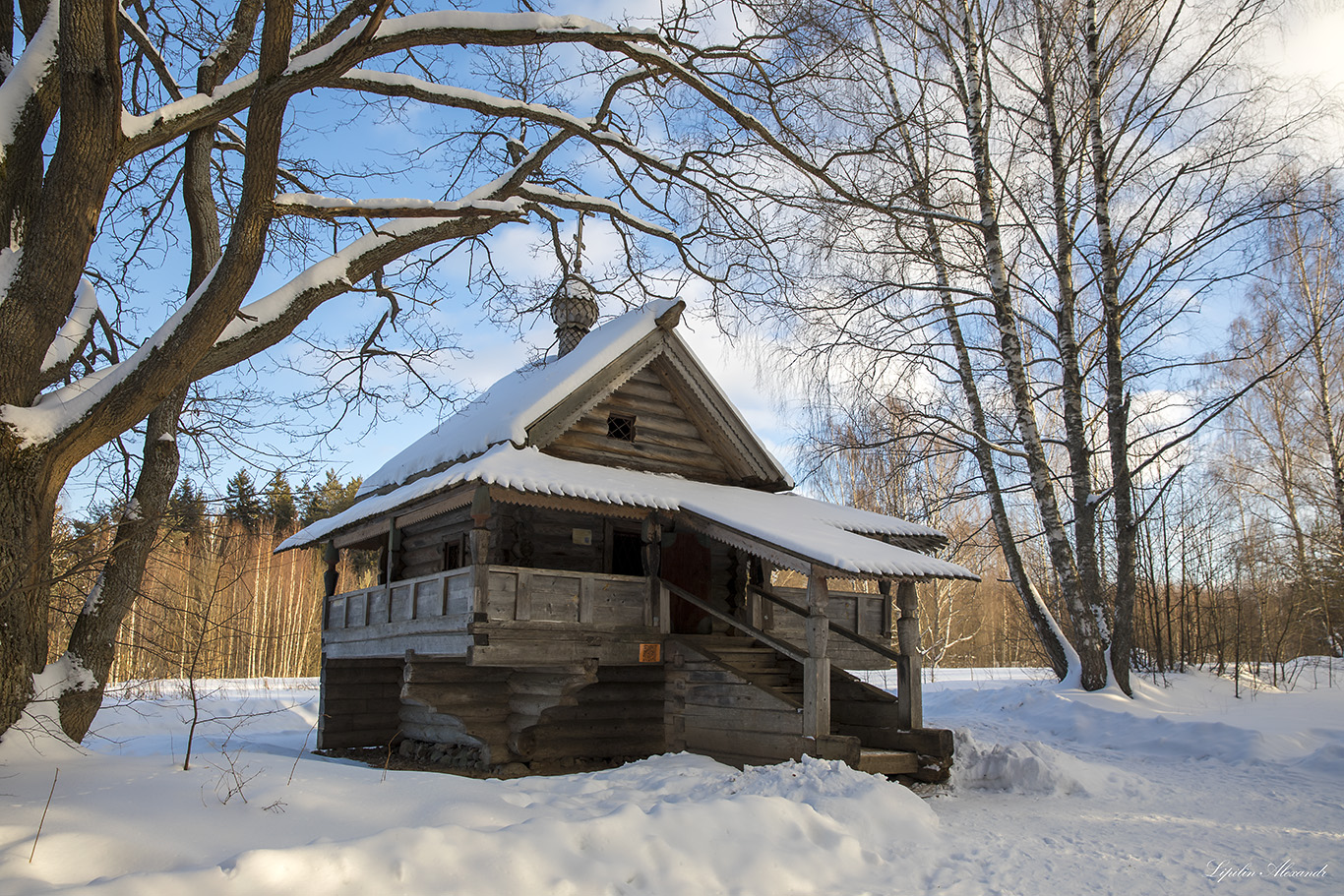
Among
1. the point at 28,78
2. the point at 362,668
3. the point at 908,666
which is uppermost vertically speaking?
the point at 28,78

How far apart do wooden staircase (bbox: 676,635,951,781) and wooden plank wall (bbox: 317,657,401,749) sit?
678 centimetres

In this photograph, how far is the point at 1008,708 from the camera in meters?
15.4

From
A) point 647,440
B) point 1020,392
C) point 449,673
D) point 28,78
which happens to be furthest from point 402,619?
point 1020,392

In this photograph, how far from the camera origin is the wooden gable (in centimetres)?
1287

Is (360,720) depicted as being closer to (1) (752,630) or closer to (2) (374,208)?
(1) (752,630)

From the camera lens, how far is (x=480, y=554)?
10.7 m

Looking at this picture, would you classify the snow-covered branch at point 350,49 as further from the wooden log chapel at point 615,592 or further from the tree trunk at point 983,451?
the tree trunk at point 983,451

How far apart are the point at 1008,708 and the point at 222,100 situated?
14.7 m

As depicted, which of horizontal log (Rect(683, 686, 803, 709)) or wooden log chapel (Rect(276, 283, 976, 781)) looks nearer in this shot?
wooden log chapel (Rect(276, 283, 976, 781))

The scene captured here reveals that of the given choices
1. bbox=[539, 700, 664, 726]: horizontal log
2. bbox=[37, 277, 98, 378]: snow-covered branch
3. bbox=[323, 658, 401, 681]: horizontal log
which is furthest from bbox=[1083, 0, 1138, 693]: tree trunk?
bbox=[37, 277, 98, 378]: snow-covered branch

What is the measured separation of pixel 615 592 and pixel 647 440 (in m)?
2.75

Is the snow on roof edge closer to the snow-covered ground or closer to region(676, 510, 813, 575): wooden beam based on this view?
region(676, 510, 813, 575): wooden beam

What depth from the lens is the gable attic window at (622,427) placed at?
13.6 meters

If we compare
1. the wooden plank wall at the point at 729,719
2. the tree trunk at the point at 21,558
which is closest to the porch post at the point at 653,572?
the wooden plank wall at the point at 729,719
